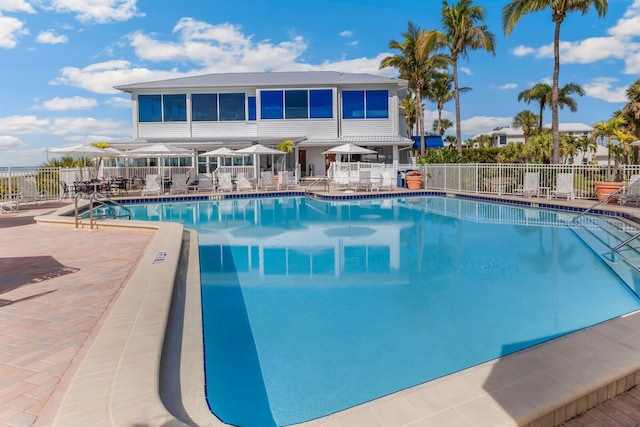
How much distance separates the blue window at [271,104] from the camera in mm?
25922

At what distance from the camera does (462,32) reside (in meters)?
23.3

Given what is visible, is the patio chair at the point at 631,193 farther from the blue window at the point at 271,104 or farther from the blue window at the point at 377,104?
the blue window at the point at 271,104

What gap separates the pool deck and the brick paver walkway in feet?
0.05

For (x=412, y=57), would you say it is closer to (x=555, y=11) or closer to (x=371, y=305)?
(x=555, y=11)

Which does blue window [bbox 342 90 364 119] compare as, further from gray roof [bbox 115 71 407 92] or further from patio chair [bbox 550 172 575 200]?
patio chair [bbox 550 172 575 200]

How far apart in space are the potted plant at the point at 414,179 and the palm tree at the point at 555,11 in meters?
6.02

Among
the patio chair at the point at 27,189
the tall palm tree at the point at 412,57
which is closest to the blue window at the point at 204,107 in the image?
the tall palm tree at the point at 412,57

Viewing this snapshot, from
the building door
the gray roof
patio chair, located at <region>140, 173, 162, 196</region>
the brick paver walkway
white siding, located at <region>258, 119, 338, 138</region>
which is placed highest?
the gray roof

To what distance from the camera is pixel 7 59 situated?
65.6 feet

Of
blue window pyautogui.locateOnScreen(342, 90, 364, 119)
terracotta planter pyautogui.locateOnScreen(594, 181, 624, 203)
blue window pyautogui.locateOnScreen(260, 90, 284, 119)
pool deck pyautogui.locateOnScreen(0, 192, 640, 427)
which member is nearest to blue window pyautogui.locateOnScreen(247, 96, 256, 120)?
blue window pyautogui.locateOnScreen(260, 90, 284, 119)

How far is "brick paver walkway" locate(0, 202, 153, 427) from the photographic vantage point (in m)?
2.89

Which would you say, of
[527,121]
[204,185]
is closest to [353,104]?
[204,185]

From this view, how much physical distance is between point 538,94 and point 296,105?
87.5ft

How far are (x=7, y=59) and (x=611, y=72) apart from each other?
51.0m
